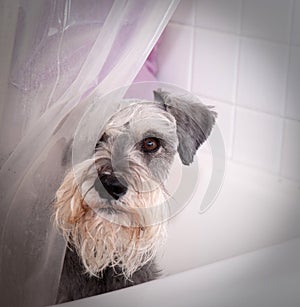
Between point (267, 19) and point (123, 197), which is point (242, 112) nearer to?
point (267, 19)

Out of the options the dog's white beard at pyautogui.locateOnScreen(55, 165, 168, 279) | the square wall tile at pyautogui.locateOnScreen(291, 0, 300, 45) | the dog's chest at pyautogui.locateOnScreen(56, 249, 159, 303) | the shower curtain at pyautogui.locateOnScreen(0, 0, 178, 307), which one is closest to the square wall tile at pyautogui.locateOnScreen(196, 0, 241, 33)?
the square wall tile at pyautogui.locateOnScreen(291, 0, 300, 45)

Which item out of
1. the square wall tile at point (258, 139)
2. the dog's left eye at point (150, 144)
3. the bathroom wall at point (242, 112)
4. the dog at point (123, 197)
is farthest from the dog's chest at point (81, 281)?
the square wall tile at point (258, 139)

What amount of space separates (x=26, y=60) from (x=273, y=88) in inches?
21.8

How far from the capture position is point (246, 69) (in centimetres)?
147

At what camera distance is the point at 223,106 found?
154 centimetres

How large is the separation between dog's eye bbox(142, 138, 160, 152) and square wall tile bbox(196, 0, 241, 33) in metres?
0.42

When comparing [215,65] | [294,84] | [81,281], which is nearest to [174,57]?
[215,65]

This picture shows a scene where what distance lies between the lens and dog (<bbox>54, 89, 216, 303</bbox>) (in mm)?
1110

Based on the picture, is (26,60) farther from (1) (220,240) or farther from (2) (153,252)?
(1) (220,240)

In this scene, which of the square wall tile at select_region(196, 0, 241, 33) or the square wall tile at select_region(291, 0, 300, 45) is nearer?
the square wall tile at select_region(291, 0, 300, 45)

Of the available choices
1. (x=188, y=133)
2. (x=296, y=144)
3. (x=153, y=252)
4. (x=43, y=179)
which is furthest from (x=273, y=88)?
(x=43, y=179)

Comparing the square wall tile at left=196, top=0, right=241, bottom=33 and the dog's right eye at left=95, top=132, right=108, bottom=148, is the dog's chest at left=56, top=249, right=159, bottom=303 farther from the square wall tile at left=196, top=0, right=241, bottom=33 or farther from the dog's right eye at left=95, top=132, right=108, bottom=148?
the square wall tile at left=196, top=0, right=241, bottom=33

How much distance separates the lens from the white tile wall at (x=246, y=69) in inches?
55.3

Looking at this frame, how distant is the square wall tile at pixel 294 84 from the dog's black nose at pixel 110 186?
1.56 ft
